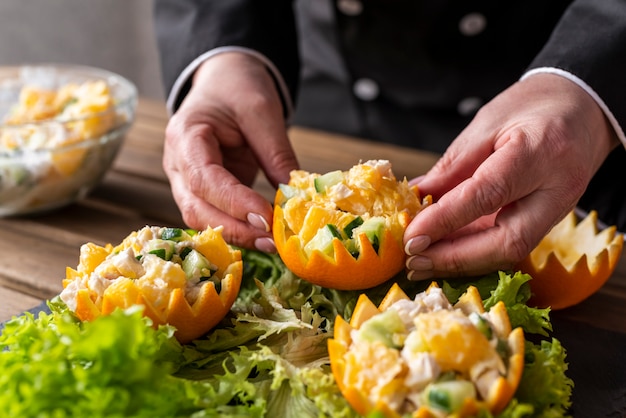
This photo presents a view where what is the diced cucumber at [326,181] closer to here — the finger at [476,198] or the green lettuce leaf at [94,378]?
the finger at [476,198]

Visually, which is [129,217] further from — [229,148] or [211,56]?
[211,56]

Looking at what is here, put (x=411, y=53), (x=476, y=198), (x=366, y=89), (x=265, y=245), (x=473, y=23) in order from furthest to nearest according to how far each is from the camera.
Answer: (x=366, y=89)
(x=411, y=53)
(x=473, y=23)
(x=265, y=245)
(x=476, y=198)

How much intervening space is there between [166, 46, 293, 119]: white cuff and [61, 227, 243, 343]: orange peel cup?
900 mm

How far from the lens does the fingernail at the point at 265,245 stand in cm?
185

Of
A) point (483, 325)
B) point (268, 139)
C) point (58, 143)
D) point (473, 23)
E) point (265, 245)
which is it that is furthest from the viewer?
point (473, 23)

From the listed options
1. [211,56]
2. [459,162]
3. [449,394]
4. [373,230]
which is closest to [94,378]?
[449,394]

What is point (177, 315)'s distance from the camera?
1.48 metres

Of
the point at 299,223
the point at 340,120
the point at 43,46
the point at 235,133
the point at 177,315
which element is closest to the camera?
the point at 177,315

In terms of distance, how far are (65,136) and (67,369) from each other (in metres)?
1.27

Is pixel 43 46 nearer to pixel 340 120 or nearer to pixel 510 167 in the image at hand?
pixel 340 120

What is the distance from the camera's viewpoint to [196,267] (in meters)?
1.58

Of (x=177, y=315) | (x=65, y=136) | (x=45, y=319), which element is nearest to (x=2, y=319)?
(x=45, y=319)

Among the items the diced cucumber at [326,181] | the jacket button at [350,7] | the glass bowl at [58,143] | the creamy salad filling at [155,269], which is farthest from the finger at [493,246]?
the jacket button at [350,7]

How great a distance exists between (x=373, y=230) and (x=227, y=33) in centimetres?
108
